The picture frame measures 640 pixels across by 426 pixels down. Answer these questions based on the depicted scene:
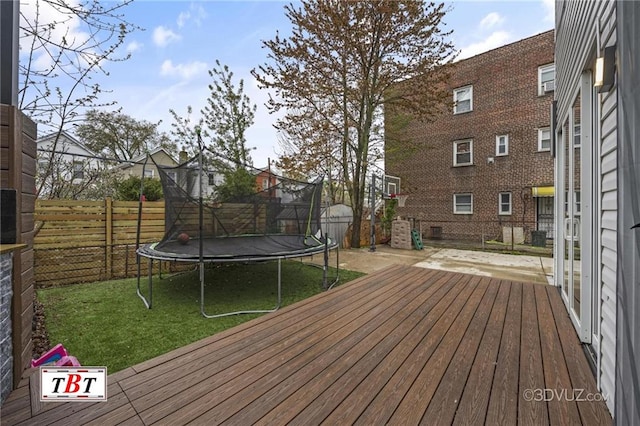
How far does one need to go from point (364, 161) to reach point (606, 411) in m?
7.88

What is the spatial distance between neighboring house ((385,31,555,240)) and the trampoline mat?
679cm

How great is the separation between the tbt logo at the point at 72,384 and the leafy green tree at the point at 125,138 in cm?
1567

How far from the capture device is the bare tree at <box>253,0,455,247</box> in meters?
7.48

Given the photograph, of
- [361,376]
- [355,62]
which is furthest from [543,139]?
[361,376]

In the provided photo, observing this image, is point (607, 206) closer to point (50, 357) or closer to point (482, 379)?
point (482, 379)

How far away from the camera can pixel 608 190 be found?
1578 millimetres

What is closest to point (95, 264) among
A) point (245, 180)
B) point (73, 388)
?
point (245, 180)

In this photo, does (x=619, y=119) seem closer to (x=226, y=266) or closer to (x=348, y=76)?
(x=226, y=266)

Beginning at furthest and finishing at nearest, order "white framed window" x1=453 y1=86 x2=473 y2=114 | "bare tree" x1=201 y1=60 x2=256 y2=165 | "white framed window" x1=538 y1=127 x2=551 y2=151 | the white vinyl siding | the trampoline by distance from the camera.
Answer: "white framed window" x1=453 y1=86 x2=473 y2=114
"white framed window" x1=538 y1=127 x2=551 y2=151
"bare tree" x1=201 y1=60 x2=256 y2=165
the trampoline
the white vinyl siding

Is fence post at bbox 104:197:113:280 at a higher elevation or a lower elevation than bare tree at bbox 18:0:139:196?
lower

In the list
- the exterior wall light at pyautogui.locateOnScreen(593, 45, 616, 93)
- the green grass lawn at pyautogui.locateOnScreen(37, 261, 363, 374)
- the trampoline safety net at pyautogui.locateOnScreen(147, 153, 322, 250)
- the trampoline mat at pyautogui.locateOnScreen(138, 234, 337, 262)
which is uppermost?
the exterior wall light at pyautogui.locateOnScreen(593, 45, 616, 93)

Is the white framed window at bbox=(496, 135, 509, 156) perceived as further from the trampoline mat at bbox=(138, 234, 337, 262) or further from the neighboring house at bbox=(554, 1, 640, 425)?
the trampoline mat at bbox=(138, 234, 337, 262)

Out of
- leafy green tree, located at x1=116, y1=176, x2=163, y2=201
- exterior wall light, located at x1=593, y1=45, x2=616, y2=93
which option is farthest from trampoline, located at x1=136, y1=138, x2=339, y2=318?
leafy green tree, located at x1=116, y1=176, x2=163, y2=201

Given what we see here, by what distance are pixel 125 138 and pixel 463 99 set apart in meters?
19.1
